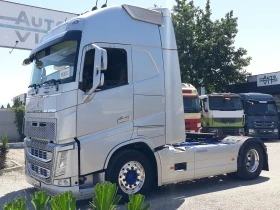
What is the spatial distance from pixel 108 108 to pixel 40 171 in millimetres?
1682

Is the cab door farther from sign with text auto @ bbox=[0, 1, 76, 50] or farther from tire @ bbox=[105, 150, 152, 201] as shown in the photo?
sign with text auto @ bbox=[0, 1, 76, 50]

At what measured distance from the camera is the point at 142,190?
6293 mm

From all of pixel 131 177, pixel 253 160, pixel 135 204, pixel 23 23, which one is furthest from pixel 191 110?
pixel 135 204

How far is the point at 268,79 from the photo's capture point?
26.7 meters

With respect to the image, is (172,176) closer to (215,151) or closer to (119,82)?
(215,151)

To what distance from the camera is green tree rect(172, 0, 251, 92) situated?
28.8 metres

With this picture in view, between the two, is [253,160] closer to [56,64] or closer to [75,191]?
[75,191]

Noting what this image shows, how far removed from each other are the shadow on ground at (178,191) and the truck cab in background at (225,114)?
933cm

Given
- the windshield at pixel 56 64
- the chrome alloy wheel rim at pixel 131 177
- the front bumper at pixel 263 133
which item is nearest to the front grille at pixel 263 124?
the front bumper at pixel 263 133

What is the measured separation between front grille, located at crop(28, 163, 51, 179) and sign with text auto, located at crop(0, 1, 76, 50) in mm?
12247

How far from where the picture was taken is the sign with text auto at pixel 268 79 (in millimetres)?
25953

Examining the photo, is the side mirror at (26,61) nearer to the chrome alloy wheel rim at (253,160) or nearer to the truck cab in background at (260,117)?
the chrome alloy wheel rim at (253,160)

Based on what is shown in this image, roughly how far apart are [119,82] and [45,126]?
4.94 ft

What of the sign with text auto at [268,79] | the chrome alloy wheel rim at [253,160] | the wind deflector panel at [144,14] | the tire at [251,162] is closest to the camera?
the wind deflector panel at [144,14]
